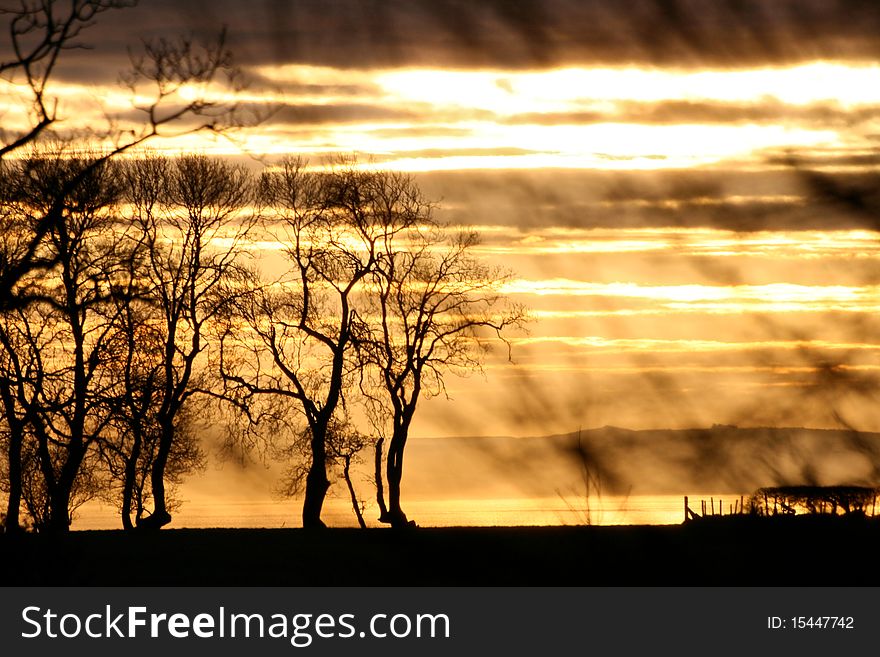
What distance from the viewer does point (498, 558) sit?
5.36 m

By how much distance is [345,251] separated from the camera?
33594mm

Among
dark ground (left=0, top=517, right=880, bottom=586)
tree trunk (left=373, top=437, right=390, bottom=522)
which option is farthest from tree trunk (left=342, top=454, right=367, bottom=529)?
dark ground (left=0, top=517, right=880, bottom=586)

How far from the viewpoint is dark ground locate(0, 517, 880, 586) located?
207 centimetres

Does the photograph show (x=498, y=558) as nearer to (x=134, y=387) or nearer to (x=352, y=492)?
(x=134, y=387)

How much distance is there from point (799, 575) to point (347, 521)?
3791 cm

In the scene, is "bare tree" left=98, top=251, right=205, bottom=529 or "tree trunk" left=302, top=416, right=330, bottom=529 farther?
"tree trunk" left=302, top=416, right=330, bottom=529

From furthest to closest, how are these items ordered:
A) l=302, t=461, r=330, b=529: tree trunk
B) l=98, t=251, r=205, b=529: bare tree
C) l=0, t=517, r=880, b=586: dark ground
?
l=302, t=461, r=330, b=529: tree trunk → l=98, t=251, r=205, b=529: bare tree → l=0, t=517, r=880, b=586: dark ground

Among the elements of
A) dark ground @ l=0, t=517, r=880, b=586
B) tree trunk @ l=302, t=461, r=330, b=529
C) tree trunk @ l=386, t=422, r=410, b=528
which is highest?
tree trunk @ l=386, t=422, r=410, b=528

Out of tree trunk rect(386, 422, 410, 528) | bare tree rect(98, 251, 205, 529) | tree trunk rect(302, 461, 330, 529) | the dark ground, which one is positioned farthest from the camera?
tree trunk rect(386, 422, 410, 528)

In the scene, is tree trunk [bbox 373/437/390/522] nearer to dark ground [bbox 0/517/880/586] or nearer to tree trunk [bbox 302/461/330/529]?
tree trunk [bbox 302/461/330/529]

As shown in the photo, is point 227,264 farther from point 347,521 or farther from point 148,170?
point 347,521

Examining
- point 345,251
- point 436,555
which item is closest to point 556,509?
point 436,555

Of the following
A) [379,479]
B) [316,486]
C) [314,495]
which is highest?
[379,479]

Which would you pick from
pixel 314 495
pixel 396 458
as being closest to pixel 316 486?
pixel 314 495
